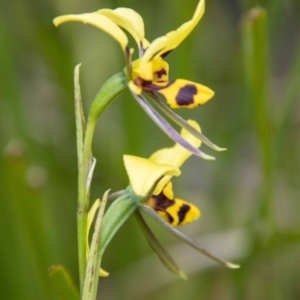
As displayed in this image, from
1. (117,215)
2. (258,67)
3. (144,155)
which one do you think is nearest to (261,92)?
(258,67)

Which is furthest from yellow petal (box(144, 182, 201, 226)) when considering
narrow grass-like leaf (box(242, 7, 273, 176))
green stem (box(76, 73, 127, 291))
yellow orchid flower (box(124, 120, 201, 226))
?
narrow grass-like leaf (box(242, 7, 273, 176))

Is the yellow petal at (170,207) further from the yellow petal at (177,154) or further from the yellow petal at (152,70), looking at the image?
the yellow petal at (152,70)

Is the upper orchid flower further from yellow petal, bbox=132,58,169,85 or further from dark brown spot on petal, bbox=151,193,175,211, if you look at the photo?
dark brown spot on petal, bbox=151,193,175,211

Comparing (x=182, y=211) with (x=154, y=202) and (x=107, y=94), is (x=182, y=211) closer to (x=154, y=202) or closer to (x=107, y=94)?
(x=154, y=202)

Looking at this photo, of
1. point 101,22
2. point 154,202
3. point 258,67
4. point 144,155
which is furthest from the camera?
point 144,155

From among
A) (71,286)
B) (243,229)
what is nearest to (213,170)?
(243,229)

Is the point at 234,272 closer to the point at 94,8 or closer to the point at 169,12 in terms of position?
the point at 169,12

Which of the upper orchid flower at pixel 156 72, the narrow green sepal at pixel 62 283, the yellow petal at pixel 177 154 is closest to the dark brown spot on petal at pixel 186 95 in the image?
the upper orchid flower at pixel 156 72
